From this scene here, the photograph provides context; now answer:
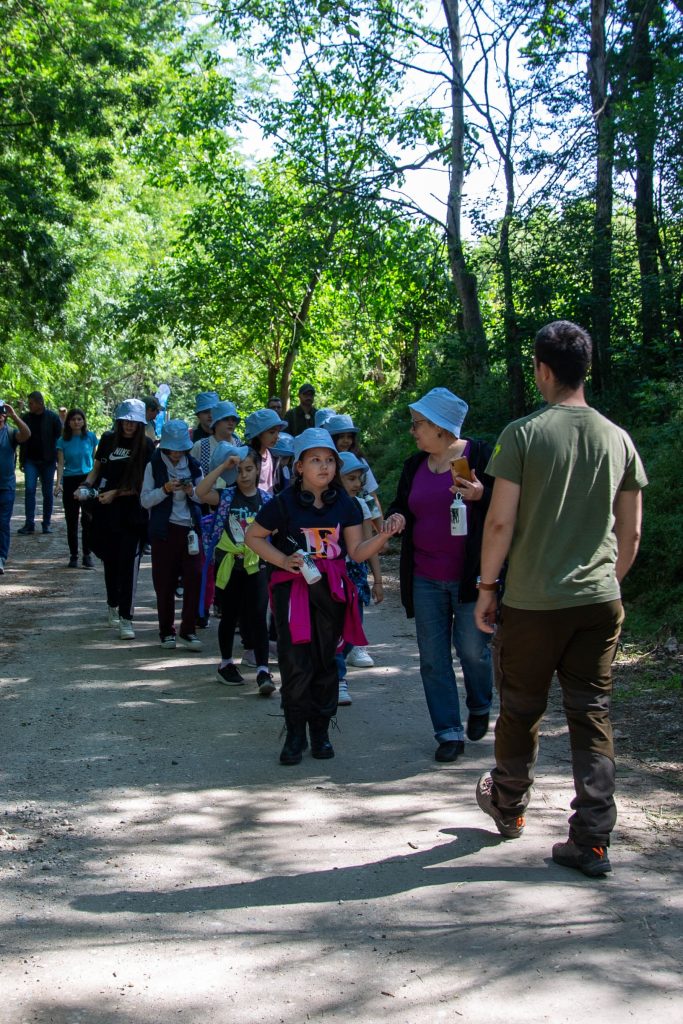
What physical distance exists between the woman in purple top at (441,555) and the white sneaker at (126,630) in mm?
4370

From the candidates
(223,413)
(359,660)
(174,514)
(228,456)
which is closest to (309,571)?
(228,456)

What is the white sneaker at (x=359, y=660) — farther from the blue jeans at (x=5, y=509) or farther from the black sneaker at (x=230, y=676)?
the blue jeans at (x=5, y=509)

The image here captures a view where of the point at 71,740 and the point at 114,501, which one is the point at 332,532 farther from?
the point at 114,501

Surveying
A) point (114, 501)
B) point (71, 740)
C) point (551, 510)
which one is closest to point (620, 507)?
point (551, 510)

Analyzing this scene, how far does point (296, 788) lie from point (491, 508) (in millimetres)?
2047

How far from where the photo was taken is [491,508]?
475 centimetres

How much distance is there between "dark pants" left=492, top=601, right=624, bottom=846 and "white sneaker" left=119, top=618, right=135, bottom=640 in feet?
19.3

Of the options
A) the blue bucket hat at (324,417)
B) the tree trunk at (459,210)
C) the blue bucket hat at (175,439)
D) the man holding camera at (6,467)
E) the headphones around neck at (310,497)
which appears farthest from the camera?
the tree trunk at (459,210)

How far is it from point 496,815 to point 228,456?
421 centimetres

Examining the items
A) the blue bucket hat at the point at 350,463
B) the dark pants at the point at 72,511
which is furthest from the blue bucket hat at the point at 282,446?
the dark pants at the point at 72,511

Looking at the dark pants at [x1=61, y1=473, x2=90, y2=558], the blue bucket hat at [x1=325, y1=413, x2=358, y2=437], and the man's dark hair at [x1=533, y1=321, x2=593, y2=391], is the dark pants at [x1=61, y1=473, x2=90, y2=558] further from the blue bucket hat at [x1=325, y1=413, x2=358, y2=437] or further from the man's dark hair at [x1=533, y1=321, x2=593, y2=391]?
the man's dark hair at [x1=533, y1=321, x2=593, y2=391]

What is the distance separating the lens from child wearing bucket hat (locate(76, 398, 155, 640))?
33.1 ft

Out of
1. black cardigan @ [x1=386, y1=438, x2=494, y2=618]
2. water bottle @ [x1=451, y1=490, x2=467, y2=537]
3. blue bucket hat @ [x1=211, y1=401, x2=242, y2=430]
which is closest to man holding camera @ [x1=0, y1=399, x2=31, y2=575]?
blue bucket hat @ [x1=211, y1=401, x2=242, y2=430]

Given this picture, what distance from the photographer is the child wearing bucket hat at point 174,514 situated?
30.7ft
